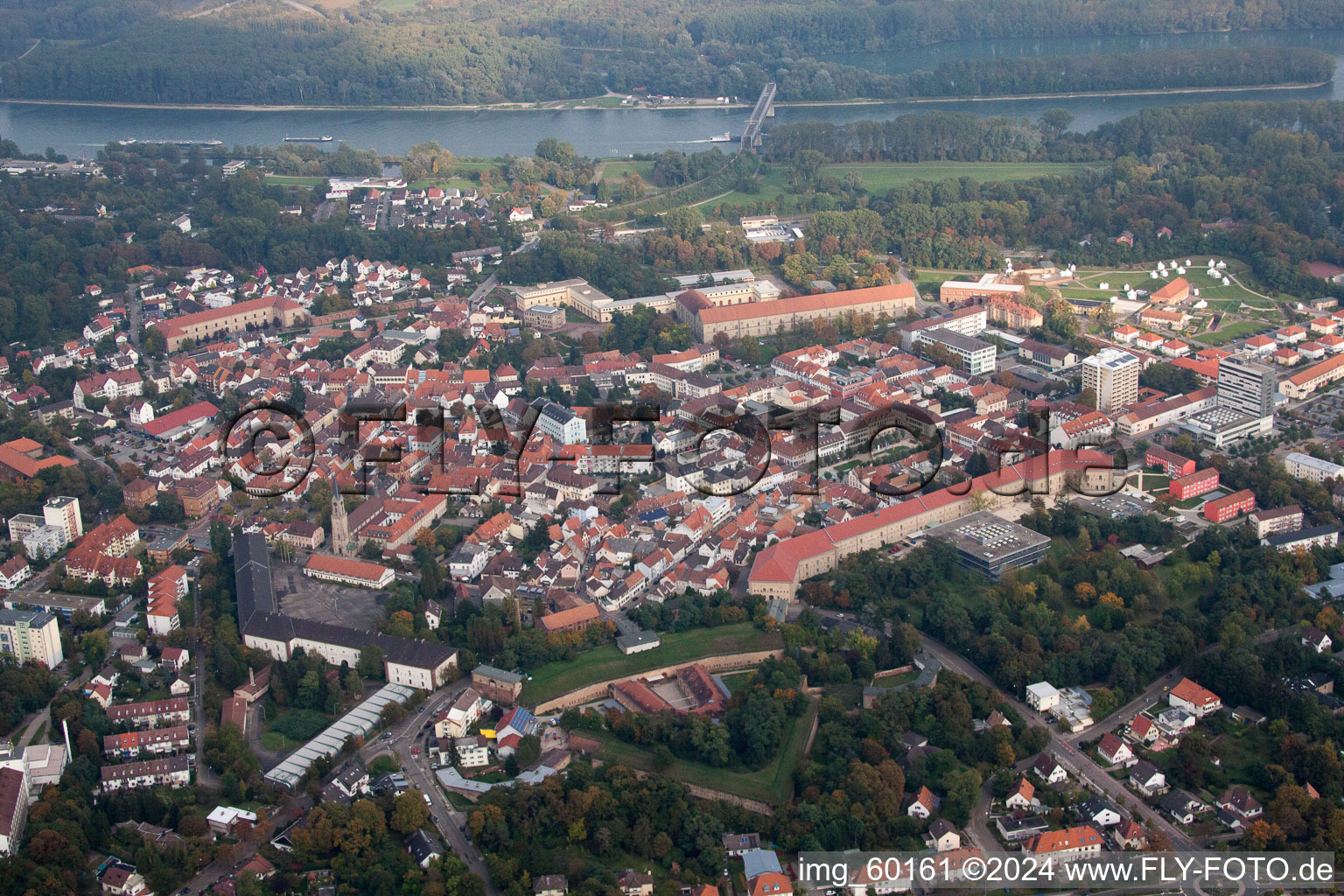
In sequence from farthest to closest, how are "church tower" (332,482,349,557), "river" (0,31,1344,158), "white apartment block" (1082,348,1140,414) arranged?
"river" (0,31,1344,158)
"white apartment block" (1082,348,1140,414)
"church tower" (332,482,349,557)

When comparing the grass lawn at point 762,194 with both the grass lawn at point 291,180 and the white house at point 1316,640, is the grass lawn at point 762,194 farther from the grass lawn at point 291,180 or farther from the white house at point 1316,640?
the white house at point 1316,640

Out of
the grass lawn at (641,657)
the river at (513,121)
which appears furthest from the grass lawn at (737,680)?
the river at (513,121)

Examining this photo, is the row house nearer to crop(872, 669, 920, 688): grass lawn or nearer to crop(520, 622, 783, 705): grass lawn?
crop(520, 622, 783, 705): grass lawn

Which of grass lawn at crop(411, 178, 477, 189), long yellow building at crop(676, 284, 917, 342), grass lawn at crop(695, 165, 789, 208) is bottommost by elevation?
long yellow building at crop(676, 284, 917, 342)

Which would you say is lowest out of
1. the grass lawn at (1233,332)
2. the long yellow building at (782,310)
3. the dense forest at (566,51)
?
the grass lawn at (1233,332)

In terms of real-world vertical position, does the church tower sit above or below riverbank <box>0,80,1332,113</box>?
below

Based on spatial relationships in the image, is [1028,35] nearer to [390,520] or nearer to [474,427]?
[474,427]

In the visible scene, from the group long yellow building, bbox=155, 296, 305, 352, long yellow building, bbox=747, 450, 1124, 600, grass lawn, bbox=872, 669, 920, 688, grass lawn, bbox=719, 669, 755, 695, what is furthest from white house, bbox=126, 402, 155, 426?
grass lawn, bbox=872, 669, 920, 688
